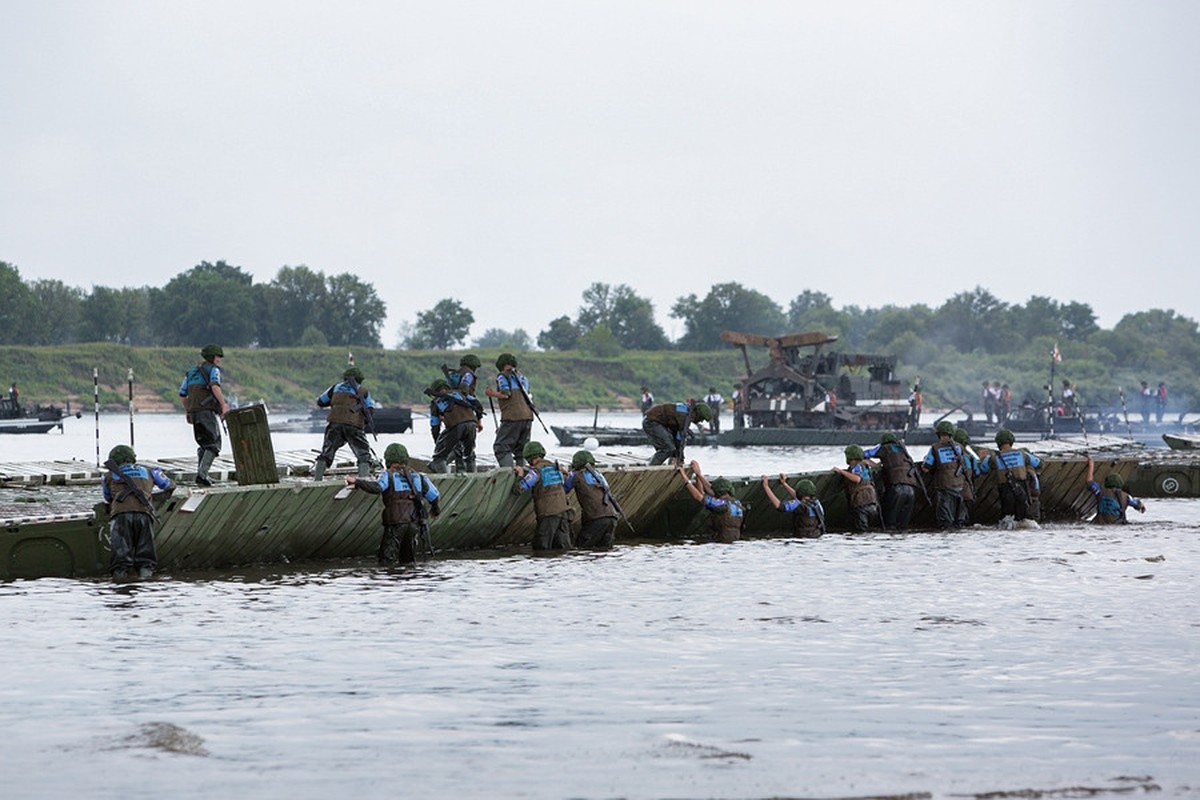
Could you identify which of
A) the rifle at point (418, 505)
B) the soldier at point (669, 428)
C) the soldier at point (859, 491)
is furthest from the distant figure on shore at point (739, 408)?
the rifle at point (418, 505)

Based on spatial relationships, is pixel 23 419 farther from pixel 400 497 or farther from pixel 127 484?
pixel 127 484

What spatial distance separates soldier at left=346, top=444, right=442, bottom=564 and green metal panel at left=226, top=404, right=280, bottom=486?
3.91ft

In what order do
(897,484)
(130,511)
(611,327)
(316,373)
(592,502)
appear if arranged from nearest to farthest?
(130,511) → (592,502) → (897,484) → (316,373) → (611,327)

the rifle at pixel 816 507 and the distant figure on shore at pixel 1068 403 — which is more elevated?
the distant figure on shore at pixel 1068 403

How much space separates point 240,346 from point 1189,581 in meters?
137

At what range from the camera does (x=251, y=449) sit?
2055 centimetres

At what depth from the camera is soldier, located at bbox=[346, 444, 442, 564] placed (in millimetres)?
20016

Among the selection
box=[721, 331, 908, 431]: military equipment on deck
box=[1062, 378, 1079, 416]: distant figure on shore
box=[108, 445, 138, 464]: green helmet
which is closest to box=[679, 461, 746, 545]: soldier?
box=[108, 445, 138, 464]: green helmet

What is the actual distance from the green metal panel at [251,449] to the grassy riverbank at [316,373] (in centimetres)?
9496

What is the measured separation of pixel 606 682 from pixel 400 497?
7393 mm

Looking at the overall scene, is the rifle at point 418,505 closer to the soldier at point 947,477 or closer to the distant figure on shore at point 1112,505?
the soldier at point 947,477

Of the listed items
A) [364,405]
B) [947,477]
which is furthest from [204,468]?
[947,477]

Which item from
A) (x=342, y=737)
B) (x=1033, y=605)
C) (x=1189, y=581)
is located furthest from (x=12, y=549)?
(x=1189, y=581)

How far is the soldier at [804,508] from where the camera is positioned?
25844 mm
